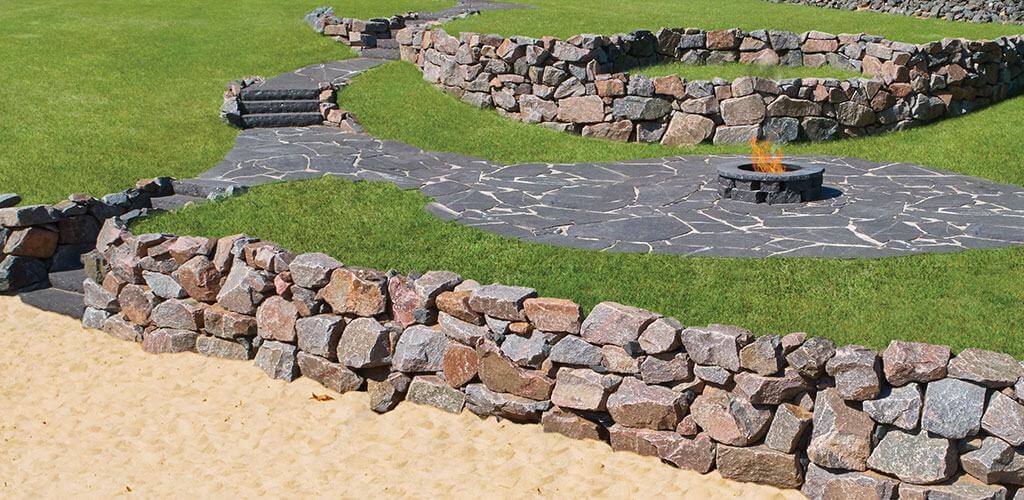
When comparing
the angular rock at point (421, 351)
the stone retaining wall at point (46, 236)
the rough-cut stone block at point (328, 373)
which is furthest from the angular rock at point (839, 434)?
the stone retaining wall at point (46, 236)

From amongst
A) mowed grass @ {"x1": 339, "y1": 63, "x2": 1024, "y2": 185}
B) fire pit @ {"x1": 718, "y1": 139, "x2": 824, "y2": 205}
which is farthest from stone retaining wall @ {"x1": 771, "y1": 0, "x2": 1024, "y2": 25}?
fire pit @ {"x1": 718, "y1": 139, "x2": 824, "y2": 205}

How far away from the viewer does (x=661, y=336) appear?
739 centimetres

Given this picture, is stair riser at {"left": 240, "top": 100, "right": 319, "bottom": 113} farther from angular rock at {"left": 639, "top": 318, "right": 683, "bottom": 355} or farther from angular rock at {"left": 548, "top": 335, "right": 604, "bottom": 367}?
angular rock at {"left": 639, "top": 318, "right": 683, "bottom": 355}

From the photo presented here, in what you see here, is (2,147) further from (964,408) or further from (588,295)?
(964,408)

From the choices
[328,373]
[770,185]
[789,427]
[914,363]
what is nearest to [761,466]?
[789,427]

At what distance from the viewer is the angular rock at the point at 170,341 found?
32.8ft

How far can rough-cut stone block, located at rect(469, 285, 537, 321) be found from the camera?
26.2 ft

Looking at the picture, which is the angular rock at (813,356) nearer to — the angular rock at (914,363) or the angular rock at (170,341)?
the angular rock at (914,363)

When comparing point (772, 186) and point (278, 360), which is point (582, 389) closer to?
point (278, 360)

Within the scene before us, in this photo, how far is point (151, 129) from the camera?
16328 mm

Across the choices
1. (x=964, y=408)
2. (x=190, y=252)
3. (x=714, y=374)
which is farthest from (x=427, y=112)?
(x=964, y=408)

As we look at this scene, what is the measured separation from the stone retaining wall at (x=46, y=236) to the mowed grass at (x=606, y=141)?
519 cm

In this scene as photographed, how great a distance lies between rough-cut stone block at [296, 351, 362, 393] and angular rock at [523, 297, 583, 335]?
1.79 m

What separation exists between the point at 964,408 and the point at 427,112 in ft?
40.0
